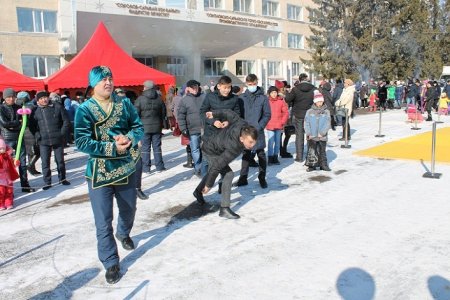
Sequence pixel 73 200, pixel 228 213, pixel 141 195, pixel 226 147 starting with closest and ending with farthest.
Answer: pixel 226 147 → pixel 228 213 → pixel 141 195 → pixel 73 200

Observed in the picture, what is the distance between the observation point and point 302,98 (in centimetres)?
945

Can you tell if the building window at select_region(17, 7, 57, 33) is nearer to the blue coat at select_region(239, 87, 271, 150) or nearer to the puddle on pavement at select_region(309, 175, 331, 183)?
the blue coat at select_region(239, 87, 271, 150)

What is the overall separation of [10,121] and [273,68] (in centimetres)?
3583

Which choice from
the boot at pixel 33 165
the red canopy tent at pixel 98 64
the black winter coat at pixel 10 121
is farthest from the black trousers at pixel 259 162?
the red canopy tent at pixel 98 64

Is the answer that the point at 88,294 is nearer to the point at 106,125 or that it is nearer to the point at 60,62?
the point at 106,125

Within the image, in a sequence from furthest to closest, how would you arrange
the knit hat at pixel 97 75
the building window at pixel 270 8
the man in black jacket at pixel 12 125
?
the building window at pixel 270 8 → the man in black jacket at pixel 12 125 → the knit hat at pixel 97 75

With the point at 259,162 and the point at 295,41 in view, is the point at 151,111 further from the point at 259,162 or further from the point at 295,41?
the point at 295,41

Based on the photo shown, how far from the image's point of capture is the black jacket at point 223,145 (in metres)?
5.28

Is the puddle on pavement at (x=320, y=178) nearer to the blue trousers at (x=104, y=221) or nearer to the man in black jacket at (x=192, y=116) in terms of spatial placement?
the man in black jacket at (x=192, y=116)

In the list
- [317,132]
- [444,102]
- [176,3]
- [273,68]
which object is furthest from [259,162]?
[273,68]

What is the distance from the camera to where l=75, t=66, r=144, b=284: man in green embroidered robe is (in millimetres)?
3771

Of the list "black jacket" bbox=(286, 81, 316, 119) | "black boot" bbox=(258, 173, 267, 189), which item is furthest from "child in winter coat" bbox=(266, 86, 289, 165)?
"black boot" bbox=(258, 173, 267, 189)

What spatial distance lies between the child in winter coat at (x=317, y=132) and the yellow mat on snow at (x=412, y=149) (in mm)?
1997

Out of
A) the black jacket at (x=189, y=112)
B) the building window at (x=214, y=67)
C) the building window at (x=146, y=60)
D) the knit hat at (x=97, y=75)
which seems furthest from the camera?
the building window at (x=214, y=67)
